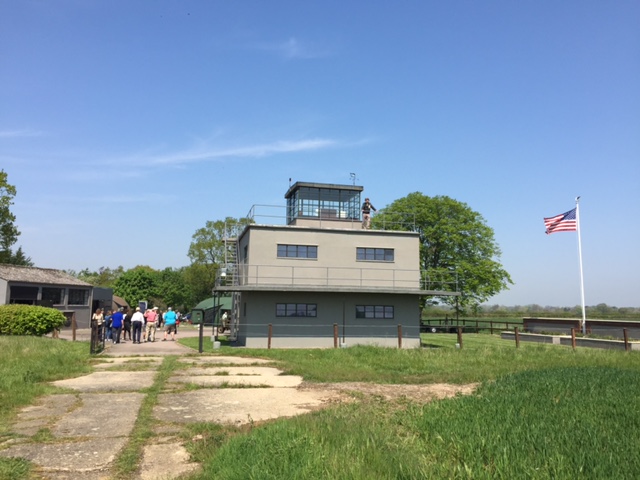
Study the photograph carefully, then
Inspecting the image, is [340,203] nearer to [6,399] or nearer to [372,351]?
[372,351]

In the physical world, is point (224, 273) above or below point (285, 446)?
above

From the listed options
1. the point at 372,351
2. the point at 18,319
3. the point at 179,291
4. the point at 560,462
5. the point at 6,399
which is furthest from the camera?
the point at 179,291

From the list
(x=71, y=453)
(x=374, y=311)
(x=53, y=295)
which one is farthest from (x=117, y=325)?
(x=53, y=295)

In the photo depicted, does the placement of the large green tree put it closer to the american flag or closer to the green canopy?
the green canopy

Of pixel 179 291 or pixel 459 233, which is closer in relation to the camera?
pixel 459 233

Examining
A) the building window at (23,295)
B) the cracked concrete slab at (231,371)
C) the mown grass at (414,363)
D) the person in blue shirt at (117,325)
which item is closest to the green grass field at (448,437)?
the mown grass at (414,363)

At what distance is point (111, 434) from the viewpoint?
753 centimetres

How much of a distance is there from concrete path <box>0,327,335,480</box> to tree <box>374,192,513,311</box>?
32320mm

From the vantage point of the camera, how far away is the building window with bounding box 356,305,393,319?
86.7ft

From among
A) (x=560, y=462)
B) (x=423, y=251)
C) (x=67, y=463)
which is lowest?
(x=67, y=463)

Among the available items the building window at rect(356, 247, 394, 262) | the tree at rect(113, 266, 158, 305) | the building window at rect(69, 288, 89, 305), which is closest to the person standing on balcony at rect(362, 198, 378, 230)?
the building window at rect(356, 247, 394, 262)

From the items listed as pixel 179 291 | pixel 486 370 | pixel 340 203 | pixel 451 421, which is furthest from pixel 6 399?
pixel 179 291

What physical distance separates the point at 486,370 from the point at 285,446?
1032 cm

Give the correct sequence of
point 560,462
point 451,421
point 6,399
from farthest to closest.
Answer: point 6,399 → point 451,421 → point 560,462
